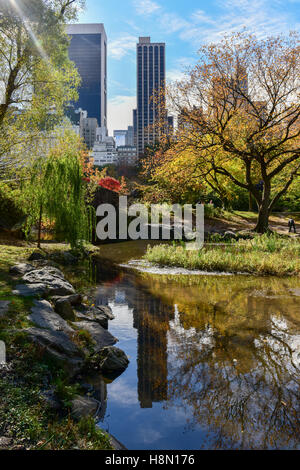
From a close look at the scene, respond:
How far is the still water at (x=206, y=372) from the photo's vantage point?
2951mm

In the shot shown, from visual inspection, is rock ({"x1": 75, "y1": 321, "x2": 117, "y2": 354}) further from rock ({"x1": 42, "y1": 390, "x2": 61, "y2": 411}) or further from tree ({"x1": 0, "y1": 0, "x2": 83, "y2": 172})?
tree ({"x1": 0, "y1": 0, "x2": 83, "y2": 172})

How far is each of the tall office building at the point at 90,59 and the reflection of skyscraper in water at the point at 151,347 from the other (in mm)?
194399

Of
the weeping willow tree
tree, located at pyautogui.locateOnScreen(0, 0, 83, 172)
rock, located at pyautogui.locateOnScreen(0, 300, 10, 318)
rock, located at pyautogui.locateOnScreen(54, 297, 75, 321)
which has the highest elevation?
tree, located at pyautogui.locateOnScreen(0, 0, 83, 172)

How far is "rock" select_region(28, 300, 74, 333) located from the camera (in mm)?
4398

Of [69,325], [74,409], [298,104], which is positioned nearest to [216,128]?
[298,104]

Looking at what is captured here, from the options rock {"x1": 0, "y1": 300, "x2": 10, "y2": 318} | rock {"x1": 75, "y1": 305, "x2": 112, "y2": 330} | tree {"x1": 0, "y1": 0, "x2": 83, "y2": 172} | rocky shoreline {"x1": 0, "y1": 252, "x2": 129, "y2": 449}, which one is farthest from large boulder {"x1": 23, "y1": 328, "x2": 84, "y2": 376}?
tree {"x1": 0, "y1": 0, "x2": 83, "y2": 172}

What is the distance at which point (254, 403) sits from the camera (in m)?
3.32

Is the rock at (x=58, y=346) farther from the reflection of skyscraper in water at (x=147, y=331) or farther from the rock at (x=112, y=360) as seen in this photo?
the reflection of skyscraper in water at (x=147, y=331)

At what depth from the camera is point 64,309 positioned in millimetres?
5203

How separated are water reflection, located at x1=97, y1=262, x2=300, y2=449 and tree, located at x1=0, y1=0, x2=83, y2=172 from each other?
246 inches

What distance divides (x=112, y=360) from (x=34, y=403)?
1320 mm

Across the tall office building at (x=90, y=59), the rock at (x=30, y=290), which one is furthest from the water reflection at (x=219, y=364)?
the tall office building at (x=90, y=59)

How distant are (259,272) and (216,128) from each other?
29.3 ft

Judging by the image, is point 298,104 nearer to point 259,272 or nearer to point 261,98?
point 261,98
